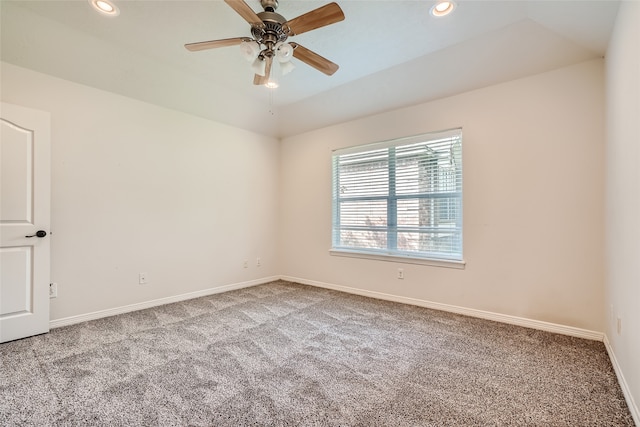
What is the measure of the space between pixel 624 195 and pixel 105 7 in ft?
13.0

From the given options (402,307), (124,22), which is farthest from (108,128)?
(402,307)

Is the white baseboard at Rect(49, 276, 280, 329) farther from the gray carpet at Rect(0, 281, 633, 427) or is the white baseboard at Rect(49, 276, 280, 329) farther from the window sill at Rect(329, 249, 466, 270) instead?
the window sill at Rect(329, 249, 466, 270)

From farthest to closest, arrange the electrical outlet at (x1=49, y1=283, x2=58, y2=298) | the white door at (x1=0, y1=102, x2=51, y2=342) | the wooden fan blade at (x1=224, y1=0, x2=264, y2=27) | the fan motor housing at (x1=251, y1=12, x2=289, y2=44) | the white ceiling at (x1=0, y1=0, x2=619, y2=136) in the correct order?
the electrical outlet at (x1=49, y1=283, x2=58, y2=298) < the white door at (x1=0, y1=102, x2=51, y2=342) < the white ceiling at (x1=0, y1=0, x2=619, y2=136) < the fan motor housing at (x1=251, y1=12, x2=289, y2=44) < the wooden fan blade at (x1=224, y1=0, x2=264, y2=27)

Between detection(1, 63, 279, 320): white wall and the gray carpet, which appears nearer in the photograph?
the gray carpet

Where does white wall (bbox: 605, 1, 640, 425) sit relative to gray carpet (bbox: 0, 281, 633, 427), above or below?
above

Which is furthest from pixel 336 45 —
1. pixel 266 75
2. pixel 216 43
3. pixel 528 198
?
pixel 528 198

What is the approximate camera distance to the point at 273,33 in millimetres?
2035

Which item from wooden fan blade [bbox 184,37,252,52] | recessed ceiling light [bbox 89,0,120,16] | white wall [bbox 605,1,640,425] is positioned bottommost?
white wall [bbox 605,1,640,425]

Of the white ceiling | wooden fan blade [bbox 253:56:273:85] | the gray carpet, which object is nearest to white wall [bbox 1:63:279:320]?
the white ceiling

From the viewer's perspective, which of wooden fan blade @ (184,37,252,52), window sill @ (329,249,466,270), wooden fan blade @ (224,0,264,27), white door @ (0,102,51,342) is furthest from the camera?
window sill @ (329,249,466,270)

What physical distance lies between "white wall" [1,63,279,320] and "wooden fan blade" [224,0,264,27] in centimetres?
229

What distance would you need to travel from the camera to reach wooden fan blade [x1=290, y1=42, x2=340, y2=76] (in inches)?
86.3

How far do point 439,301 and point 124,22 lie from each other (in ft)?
13.9

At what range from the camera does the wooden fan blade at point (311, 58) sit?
2191 mm
